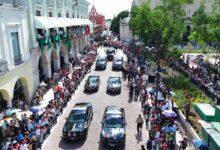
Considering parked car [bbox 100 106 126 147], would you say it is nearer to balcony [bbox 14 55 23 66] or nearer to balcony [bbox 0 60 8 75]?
balcony [bbox 0 60 8 75]

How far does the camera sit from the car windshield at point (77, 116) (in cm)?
1978

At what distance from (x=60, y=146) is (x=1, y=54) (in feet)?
25.7

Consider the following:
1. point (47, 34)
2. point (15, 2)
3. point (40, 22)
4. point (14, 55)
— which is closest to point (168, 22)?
point (47, 34)

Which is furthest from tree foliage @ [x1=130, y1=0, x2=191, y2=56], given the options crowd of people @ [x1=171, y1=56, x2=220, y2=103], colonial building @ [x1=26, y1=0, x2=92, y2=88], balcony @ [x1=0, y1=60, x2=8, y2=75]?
balcony @ [x1=0, y1=60, x2=8, y2=75]

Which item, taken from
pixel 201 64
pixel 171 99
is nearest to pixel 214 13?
pixel 201 64

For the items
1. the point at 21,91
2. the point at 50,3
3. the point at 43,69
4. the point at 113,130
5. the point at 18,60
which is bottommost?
the point at 113,130

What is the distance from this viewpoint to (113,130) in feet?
60.2

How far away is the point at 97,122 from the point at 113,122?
3.14 metres

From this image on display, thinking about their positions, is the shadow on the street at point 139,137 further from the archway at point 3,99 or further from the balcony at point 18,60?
the balcony at point 18,60

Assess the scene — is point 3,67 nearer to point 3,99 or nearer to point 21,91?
point 3,99

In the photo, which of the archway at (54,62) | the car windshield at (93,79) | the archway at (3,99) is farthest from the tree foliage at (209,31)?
the archway at (3,99)

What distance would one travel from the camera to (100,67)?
40.7m

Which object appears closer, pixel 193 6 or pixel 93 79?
pixel 93 79

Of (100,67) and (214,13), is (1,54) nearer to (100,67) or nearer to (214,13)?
(100,67)
